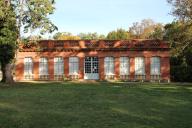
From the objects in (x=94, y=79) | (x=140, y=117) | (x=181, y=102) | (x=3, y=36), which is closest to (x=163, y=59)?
(x=94, y=79)

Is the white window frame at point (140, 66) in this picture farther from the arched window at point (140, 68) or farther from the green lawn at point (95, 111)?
the green lawn at point (95, 111)

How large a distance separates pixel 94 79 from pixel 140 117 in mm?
35693

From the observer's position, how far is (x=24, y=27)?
40469mm

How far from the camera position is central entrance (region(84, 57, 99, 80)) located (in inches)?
2151

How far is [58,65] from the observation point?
5497 centimetres

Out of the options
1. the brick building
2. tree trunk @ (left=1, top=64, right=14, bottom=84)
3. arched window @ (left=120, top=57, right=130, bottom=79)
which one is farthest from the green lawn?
the brick building

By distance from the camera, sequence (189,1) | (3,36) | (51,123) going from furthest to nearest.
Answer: (189,1) → (3,36) → (51,123)

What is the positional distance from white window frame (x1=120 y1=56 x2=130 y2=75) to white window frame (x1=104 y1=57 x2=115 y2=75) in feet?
3.03

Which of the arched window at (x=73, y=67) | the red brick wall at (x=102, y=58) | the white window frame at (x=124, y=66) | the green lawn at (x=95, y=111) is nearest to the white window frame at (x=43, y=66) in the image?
the red brick wall at (x=102, y=58)

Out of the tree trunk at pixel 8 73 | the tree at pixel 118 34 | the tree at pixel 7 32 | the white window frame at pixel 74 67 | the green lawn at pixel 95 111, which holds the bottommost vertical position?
the green lawn at pixel 95 111

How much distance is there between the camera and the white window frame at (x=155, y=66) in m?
54.3

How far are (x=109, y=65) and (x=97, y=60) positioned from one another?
151cm

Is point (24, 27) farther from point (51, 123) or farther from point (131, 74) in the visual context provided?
point (51, 123)

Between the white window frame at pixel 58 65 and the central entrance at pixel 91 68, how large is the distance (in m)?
2.67
